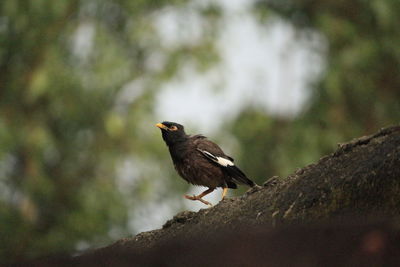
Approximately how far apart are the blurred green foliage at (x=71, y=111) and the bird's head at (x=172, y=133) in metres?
10.5

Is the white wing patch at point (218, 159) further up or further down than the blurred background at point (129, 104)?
further down

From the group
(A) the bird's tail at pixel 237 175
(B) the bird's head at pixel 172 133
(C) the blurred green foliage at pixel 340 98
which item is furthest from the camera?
(C) the blurred green foliage at pixel 340 98

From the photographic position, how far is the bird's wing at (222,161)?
7.10 metres

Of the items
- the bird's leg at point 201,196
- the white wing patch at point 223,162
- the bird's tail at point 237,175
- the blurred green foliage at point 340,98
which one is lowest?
the bird's leg at point 201,196

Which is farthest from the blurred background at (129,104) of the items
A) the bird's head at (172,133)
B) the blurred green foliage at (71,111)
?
the bird's head at (172,133)

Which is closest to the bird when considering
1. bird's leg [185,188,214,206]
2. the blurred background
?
bird's leg [185,188,214,206]

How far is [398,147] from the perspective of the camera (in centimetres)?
282

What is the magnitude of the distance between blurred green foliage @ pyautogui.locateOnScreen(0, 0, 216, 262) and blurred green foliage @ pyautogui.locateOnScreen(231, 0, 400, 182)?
2.21m

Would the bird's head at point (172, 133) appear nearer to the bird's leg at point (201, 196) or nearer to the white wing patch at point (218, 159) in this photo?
the white wing patch at point (218, 159)

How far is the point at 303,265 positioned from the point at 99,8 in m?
19.7

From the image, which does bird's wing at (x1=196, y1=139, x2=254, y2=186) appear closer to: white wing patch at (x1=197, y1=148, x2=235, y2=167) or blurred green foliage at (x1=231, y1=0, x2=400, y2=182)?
white wing patch at (x1=197, y1=148, x2=235, y2=167)

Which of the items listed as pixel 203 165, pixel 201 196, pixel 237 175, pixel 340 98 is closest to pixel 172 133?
pixel 203 165

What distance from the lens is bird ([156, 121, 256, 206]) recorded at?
7.09 metres

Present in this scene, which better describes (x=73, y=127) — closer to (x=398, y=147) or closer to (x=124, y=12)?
(x=124, y=12)
